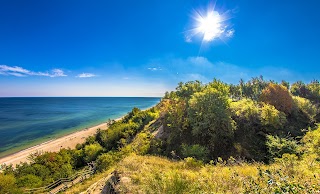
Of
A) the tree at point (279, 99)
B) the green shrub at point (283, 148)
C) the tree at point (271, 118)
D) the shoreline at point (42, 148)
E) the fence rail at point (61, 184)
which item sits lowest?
the shoreline at point (42, 148)

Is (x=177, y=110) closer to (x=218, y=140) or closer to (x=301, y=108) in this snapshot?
(x=218, y=140)

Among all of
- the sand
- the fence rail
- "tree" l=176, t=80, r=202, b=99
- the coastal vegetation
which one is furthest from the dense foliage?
the sand

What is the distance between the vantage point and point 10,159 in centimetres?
2803

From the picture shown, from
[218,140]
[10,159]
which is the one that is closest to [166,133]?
[218,140]

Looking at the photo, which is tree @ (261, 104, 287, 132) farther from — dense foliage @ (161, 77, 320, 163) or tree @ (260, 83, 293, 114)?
tree @ (260, 83, 293, 114)

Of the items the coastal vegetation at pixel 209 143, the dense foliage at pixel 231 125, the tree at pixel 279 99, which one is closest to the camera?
the coastal vegetation at pixel 209 143

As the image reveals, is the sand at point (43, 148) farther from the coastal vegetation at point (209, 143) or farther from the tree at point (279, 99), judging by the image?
the tree at point (279, 99)

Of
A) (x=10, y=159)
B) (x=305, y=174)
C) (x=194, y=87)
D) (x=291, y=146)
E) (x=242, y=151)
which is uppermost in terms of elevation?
(x=194, y=87)

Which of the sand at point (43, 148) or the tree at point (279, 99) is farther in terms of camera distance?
the sand at point (43, 148)

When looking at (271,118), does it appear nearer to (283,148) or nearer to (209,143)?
(283,148)

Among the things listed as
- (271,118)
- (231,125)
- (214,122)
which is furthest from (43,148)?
(271,118)

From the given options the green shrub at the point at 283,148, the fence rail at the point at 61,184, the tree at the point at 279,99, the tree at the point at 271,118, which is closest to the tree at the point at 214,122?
the tree at the point at 271,118

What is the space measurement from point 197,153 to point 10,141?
4265 cm

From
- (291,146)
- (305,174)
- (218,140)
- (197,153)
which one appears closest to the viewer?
(305,174)
